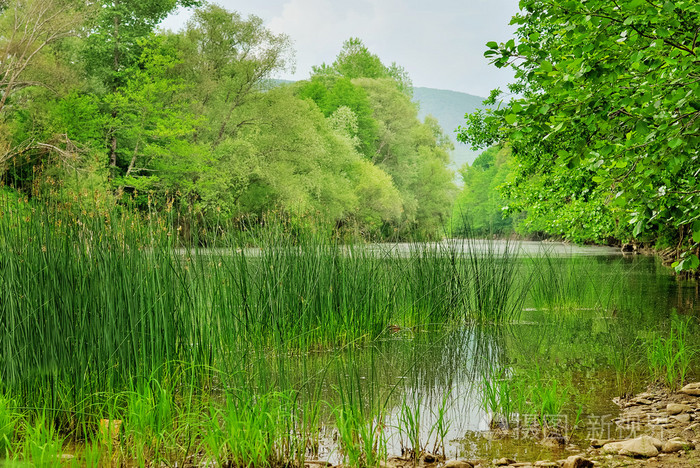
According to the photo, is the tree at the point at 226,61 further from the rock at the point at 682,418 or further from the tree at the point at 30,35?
the rock at the point at 682,418

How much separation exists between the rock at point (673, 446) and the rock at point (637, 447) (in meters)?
0.03

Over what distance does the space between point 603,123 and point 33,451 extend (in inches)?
130

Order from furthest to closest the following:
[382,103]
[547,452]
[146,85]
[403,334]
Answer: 1. [382,103]
2. [146,85]
3. [403,334]
4. [547,452]

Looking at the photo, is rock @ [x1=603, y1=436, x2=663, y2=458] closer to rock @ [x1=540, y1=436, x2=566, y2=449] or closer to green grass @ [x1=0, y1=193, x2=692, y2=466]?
rock @ [x1=540, y1=436, x2=566, y2=449]

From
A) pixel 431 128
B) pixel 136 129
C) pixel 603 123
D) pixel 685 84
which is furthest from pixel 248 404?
pixel 431 128

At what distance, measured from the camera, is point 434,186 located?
4412 cm

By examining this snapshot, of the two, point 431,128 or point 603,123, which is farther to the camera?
point 431,128

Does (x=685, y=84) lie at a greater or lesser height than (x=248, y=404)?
greater

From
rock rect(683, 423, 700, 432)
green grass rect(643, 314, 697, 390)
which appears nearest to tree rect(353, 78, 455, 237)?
green grass rect(643, 314, 697, 390)

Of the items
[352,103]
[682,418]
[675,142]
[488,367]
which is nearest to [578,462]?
[682,418]

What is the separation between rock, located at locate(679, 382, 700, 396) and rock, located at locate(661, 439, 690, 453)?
1070 mm

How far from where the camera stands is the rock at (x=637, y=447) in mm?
3090

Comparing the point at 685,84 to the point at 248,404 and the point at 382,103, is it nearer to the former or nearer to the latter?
the point at 248,404

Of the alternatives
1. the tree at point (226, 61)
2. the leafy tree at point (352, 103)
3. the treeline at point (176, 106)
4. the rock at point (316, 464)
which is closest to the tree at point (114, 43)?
the treeline at point (176, 106)
